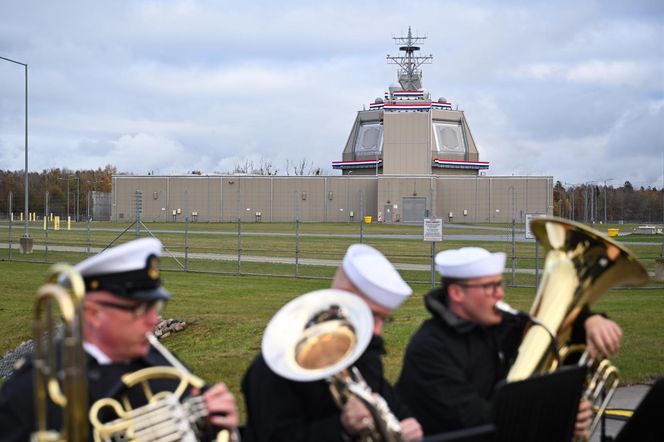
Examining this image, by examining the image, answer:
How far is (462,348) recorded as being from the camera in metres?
4.74

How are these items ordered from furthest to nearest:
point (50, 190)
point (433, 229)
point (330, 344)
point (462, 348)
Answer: point (50, 190), point (433, 229), point (462, 348), point (330, 344)

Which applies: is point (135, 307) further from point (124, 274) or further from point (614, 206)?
point (614, 206)

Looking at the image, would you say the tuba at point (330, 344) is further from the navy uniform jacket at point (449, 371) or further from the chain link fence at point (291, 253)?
the chain link fence at point (291, 253)

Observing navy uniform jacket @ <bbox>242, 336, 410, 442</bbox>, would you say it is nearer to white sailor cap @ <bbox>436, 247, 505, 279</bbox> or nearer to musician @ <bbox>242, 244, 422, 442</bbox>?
musician @ <bbox>242, 244, 422, 442</bbox>

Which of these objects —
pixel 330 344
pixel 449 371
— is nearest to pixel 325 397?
pixel 330 344

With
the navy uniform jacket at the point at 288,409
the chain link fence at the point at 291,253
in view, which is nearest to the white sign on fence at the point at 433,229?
the chain link fence at the point at 291,253

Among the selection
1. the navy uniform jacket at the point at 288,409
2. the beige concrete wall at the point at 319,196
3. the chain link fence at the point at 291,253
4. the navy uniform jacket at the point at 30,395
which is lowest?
the chain link fence at the point at 291,253

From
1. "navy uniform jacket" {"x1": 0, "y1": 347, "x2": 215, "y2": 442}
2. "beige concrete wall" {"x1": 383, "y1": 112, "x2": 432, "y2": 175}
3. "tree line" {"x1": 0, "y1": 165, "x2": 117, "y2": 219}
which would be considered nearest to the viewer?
"navy uniform jacket" {"x1": 0, "y1": 347, "x2": 215, "y2": 442}

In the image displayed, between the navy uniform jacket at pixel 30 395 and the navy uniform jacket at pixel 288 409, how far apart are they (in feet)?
1.84

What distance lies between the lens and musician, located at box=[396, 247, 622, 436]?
4570 millimetres

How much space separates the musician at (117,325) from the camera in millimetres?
3176

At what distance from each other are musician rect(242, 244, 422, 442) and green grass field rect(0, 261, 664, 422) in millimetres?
4361

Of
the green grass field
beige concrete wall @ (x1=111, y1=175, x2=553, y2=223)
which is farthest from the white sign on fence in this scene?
beige concrete wall @ (x1=111, y1=175, x2=553, y2=223)

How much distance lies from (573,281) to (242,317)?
907 cm
